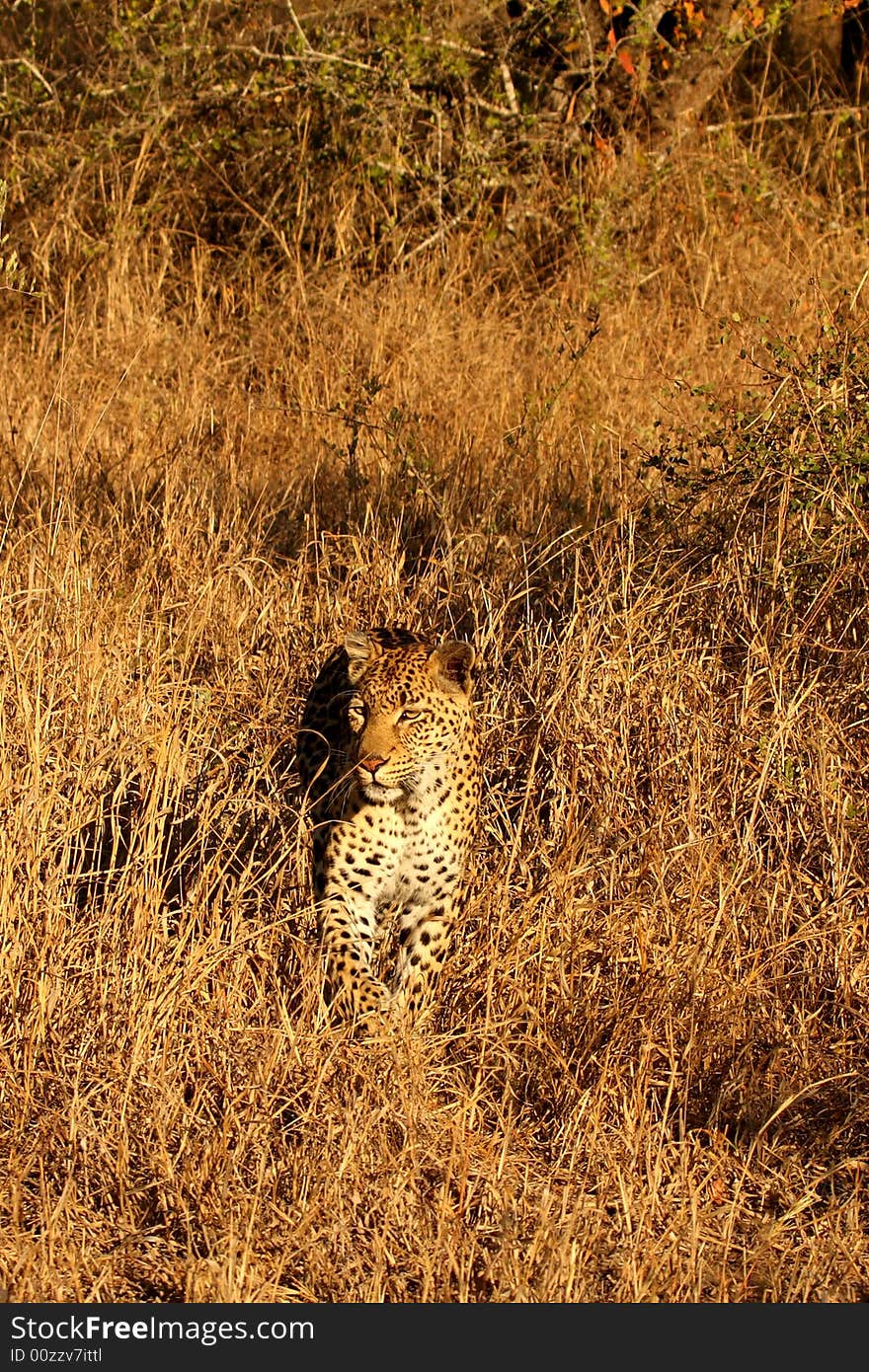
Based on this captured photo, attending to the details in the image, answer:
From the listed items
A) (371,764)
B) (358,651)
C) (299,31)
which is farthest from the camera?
(299,31)

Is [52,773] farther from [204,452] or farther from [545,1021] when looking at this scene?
[204,452]

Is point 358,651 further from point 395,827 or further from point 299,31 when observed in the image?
point 299,31

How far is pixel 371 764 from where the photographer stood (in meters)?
4.48

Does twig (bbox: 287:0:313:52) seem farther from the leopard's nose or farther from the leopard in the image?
the leopard's nose

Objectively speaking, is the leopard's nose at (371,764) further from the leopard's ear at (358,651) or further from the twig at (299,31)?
the twig at (299,31)

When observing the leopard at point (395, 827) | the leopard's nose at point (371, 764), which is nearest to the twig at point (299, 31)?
the leopard at point (395, 827)

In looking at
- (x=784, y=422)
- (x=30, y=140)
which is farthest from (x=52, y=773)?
(x=30, y=140)

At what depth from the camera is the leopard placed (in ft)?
14.8

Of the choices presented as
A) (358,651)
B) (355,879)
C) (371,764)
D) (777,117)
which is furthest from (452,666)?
(777,117)

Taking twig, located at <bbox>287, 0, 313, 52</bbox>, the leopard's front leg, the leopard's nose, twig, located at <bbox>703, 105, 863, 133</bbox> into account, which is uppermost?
twig, located at <bbox>287, 0, 313, 52</bbox>

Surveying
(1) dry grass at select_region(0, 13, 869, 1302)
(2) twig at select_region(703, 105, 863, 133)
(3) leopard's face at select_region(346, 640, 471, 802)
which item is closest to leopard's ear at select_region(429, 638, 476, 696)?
(3) leopard's face at select_region(346, 640, 471, 802)

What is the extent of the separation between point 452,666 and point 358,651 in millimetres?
242

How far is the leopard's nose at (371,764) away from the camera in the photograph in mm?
4477

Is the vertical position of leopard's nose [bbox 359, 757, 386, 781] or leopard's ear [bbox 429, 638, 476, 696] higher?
leopard's ear [bbox 429, 638, 476, 696]
